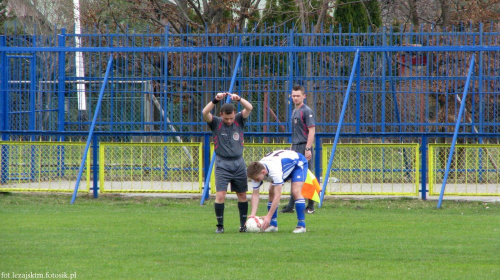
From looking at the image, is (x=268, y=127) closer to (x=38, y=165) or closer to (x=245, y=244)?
(x=38, y=165)

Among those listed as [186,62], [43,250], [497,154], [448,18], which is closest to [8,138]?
[186,62]

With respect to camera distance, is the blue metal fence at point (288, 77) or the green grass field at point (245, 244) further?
the blue metal fence at point (288, 77)

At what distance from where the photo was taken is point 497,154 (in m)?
14.8

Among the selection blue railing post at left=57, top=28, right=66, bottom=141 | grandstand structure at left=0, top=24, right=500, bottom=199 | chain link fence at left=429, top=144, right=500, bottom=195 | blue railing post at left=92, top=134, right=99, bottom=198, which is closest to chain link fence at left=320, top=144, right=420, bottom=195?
grandstand structure at left=0, top=24, right=500, bottom=199

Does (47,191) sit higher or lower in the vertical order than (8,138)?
lower

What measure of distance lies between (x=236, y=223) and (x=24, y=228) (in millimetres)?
2802

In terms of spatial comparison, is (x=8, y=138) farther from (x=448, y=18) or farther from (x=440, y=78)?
(x=448, y=18)

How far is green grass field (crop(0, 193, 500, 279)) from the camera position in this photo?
22.6 feet

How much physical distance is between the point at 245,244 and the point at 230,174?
132 centimetres

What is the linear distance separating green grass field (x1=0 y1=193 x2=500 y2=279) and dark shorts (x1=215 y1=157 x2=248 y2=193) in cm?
59

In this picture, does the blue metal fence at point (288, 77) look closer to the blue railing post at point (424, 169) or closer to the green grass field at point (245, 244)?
the blue railing post at point (424, 169)

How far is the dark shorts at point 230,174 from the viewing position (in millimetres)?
9469

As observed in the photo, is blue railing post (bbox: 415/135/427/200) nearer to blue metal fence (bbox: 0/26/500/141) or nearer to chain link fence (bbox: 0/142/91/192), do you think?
blue metal fence (bbox: 0/26/500/141)

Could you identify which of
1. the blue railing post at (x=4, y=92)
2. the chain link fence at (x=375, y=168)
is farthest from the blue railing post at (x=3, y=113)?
the chain link fence at (x=375, y=168)
